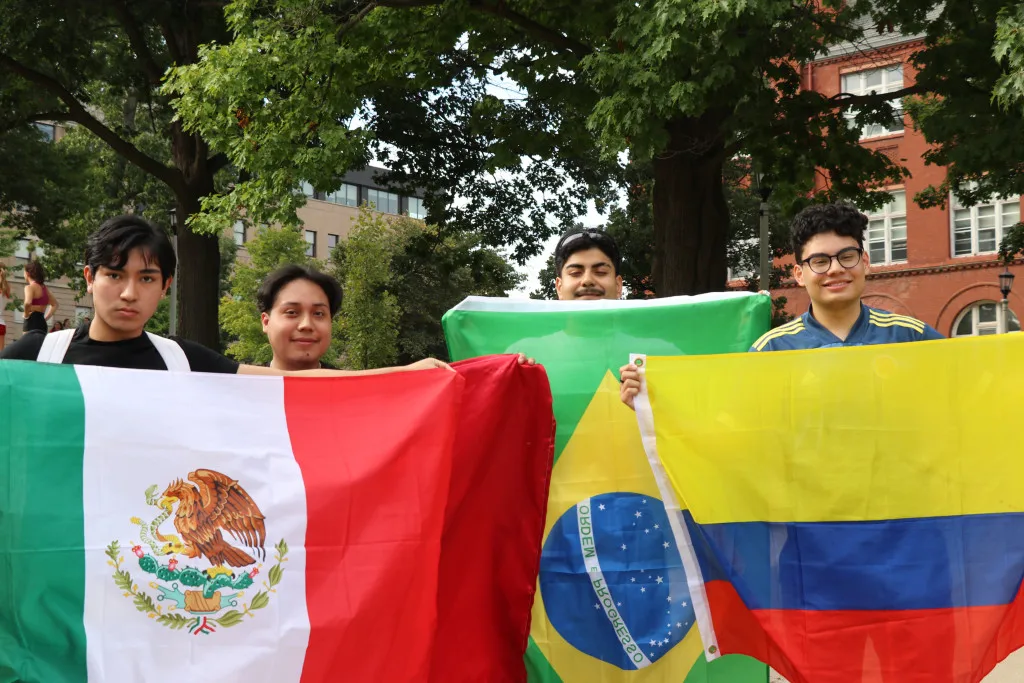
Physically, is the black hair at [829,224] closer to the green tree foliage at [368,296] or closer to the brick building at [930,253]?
the brick building at [930,253]

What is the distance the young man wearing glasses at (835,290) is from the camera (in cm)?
370

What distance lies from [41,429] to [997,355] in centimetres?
297

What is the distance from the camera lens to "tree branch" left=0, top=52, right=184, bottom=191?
15438 mm

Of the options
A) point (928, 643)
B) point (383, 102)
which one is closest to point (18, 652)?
point (928, 643)

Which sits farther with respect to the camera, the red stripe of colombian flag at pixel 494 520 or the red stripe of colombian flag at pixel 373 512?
the red stripe of colombian flag at pixel 494 520

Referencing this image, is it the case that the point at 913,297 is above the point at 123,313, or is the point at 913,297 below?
above

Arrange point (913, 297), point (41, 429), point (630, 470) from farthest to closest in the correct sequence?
point (913, 297) → point (630, 470) → point (41, 429)

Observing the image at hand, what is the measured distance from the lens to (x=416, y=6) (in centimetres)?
1194

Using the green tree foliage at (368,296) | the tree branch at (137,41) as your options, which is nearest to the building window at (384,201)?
the green tree foliage at (368,296)

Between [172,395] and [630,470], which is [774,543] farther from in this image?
[172,395]

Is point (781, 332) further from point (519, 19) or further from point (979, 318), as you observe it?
point (979, 318)

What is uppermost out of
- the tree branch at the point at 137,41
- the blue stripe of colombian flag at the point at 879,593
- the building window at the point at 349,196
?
the building window at the point at 349,196

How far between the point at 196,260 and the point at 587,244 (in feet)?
39.3

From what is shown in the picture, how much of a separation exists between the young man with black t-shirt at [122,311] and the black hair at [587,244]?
118cm
